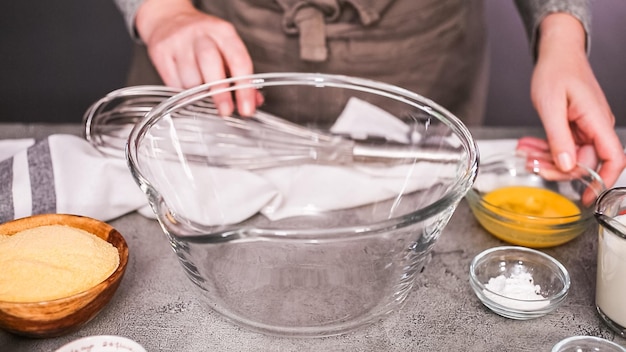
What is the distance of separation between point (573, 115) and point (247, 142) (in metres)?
0.35

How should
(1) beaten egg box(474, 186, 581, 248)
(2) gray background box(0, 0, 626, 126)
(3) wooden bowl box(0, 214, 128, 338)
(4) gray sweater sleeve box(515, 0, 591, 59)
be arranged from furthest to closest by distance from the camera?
(2) gray background box(0, 0, 626, 126) < (4) gray sweater sleeve box(515, 0, 591, 59) < (1) beaten egg box(474, 186, 581, 248) < (3) wooden bowl box(0, 214, 128, 338)

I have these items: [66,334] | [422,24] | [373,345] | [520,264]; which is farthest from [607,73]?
[66,334]

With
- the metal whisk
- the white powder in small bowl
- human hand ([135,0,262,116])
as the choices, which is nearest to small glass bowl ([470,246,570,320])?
the white powder in small bowl

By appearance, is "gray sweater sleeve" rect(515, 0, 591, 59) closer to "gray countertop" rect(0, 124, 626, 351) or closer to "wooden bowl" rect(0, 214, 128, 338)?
"gray countertop" rect(0, 124, 626, 351)

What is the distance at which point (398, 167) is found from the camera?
75 centimetres

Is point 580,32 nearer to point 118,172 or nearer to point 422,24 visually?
point 422,24

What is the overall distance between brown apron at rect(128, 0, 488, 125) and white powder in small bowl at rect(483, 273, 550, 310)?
1.35 feet

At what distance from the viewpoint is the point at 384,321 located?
0.60 metres

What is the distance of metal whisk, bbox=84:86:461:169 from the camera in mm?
741

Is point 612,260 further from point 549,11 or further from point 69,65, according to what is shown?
point 69,65

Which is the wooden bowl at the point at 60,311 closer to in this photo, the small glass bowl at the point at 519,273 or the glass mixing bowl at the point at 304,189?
the glass mixing bowl at the point at 304,189

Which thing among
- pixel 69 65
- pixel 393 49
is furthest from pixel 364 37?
pixel 69 65

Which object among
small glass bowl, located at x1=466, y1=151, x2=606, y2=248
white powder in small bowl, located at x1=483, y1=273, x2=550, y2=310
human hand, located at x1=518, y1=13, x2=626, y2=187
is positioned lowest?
small glass bowl, located at x1=466, y1=151, x2=606, y2=248

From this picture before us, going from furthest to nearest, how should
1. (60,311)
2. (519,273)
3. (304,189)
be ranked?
(304,189), (519,273), (60,311)
